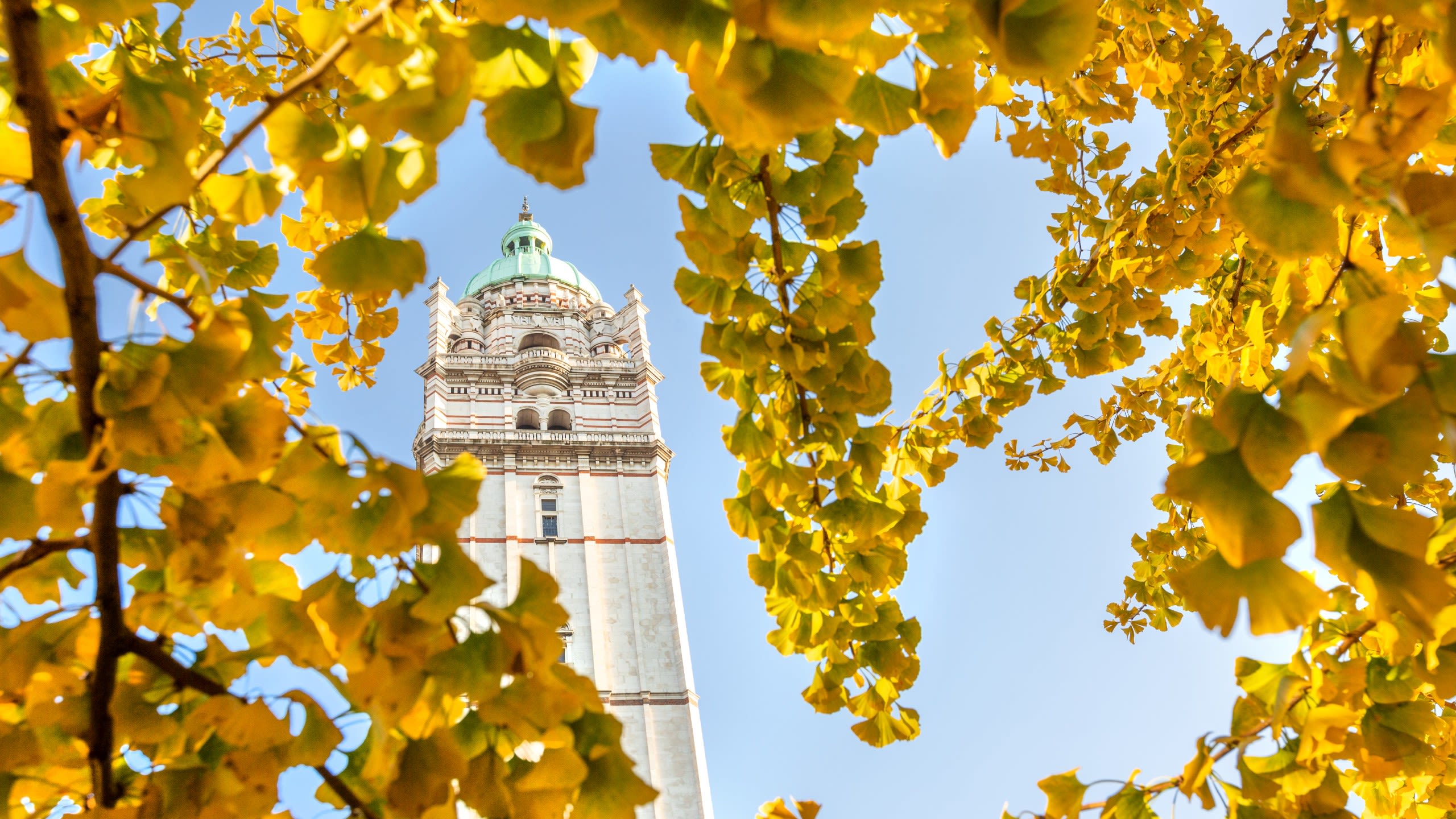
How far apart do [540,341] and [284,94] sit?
26.2 m

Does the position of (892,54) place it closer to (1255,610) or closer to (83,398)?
(1255,610)

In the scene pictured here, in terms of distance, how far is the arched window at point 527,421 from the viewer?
23219 mm

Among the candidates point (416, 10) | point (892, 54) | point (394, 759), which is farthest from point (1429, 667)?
point (416, 10)

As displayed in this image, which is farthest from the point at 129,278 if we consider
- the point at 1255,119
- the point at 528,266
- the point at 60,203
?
the point at 528,266

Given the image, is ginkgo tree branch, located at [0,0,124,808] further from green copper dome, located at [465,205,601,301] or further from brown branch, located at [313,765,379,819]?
green copper dome, located at [465,205,601,301]

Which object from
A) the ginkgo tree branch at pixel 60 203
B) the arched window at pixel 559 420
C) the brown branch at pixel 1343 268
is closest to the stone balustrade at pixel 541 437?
the arched window at pixel 559 420

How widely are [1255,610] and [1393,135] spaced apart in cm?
33

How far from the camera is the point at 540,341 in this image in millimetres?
26297

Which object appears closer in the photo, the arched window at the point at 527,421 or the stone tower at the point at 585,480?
the stone tower at the point at 585,480

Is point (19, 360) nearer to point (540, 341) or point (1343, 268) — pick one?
point (1343, 268)

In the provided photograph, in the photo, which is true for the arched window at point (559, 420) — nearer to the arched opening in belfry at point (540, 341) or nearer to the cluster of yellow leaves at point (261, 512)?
the arched opening in belfry at point (540, 341)

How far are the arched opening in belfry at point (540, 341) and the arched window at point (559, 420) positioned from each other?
9.06 ft

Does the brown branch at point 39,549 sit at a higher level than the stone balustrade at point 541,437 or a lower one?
lower

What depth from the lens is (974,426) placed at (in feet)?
7.71
